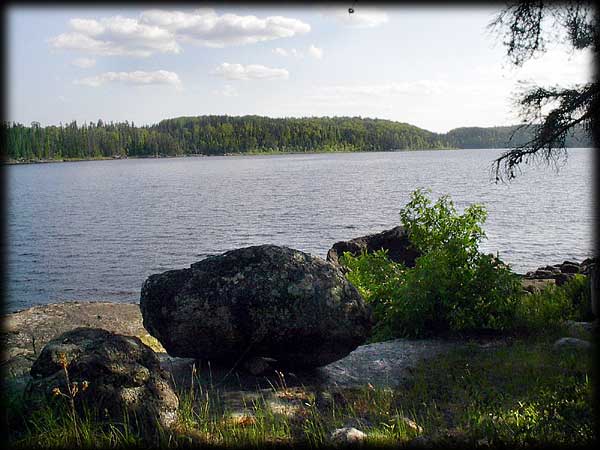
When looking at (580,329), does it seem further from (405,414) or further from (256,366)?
(256,366)

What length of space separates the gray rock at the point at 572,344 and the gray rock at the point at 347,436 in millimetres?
4872

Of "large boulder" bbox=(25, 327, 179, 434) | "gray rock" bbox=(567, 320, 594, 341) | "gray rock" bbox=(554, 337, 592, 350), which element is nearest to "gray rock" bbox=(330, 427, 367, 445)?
"large boulder" bbox=(25, 327, 179, 434)

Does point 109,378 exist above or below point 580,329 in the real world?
above

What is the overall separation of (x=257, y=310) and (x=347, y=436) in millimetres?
2783

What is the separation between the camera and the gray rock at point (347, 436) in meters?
5.31

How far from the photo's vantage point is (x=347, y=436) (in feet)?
17.6

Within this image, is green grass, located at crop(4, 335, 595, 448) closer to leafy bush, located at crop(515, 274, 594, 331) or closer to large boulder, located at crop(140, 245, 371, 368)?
large boulder, located at crop(140, 245, 371, 368)

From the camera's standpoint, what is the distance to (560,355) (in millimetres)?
8375

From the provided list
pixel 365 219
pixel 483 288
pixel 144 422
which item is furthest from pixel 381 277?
pixel 365 219

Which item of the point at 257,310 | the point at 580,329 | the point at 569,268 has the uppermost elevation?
the point at 257,310

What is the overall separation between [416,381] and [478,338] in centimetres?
275

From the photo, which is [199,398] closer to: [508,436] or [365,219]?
[508,436]

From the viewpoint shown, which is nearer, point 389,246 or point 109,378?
point 109,378

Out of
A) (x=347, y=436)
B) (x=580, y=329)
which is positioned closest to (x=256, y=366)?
(x=347, y=436)
